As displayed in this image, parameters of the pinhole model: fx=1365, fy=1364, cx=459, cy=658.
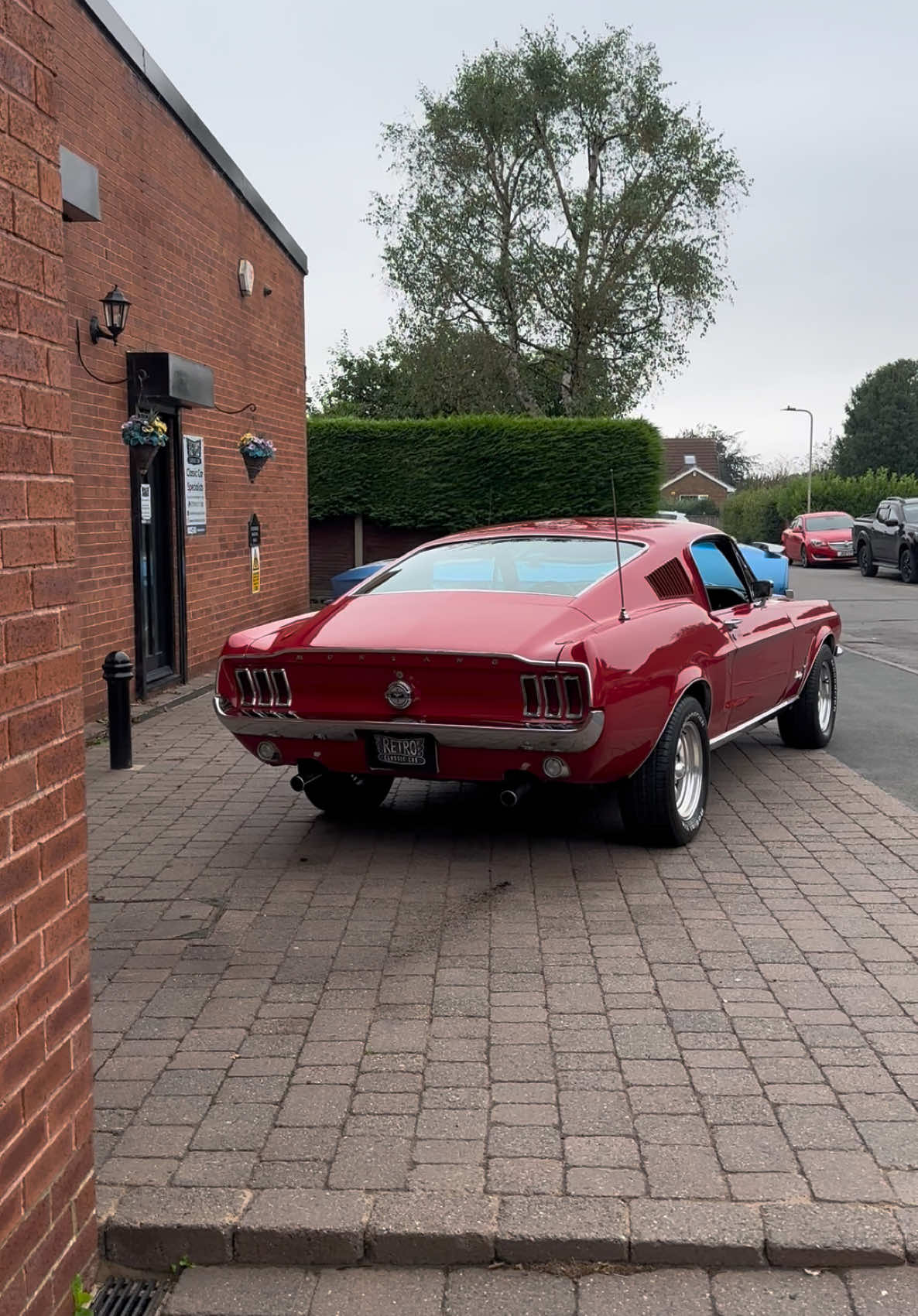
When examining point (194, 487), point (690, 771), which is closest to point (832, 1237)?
point (690, 771)

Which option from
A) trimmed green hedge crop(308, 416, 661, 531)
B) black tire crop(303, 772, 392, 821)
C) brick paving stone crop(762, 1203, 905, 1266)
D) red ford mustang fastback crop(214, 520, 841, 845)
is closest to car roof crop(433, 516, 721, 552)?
red ford mustang fastback crop(214, 520, 841, 845)

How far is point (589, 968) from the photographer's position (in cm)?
476

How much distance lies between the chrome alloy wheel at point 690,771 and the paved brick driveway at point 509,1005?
225 mm

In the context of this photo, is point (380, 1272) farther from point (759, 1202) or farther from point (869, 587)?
point (869, 587)

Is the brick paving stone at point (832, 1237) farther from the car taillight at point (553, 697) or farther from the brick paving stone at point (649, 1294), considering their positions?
the car taillight at point (553, 697)

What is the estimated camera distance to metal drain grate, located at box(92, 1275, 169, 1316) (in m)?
2.87

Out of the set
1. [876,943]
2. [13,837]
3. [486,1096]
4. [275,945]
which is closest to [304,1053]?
[486,1096]

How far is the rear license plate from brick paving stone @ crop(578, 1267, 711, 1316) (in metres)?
3.04

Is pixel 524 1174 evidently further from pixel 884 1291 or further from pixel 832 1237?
pixel 884 1291

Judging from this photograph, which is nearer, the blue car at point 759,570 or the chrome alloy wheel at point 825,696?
the chrome alloy wheel at point 825,696

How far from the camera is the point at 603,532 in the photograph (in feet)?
23.9

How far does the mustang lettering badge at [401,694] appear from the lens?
5.79m

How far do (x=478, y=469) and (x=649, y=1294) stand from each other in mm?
19545

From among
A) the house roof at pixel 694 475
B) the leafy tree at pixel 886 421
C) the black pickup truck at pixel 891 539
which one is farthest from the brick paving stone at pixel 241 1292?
the house roof at pixel 694 475
